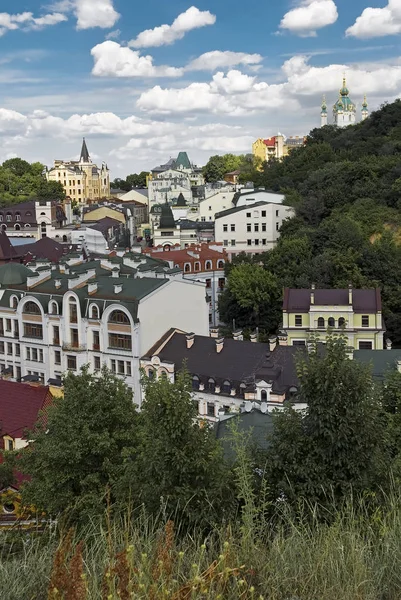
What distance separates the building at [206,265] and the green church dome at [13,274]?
15.6 m

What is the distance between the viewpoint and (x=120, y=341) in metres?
33.2

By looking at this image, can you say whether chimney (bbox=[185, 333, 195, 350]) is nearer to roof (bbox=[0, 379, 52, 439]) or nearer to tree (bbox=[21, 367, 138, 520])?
roof (bbox=[0, 379, 52, 439])

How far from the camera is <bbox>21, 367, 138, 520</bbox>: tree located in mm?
16250

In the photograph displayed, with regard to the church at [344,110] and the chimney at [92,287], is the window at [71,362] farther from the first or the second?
the church at [344,110]

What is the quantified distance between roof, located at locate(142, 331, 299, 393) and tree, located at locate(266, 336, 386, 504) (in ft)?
47.2

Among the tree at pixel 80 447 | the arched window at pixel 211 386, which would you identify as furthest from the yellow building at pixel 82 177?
the tree at pixel 80 447

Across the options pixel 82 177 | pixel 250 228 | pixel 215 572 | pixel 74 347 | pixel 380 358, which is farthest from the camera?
pixel 82 177

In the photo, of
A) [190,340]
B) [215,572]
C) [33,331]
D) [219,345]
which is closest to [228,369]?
[219,345]

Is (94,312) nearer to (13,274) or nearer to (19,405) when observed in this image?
(13,274)

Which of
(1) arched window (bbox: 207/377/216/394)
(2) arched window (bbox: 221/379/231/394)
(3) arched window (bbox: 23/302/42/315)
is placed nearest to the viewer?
(2) arched window (bbox: 221/379/231/394)

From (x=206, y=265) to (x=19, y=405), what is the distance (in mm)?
30675

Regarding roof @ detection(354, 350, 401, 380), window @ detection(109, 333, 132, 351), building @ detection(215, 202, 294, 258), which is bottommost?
roof @ detection(354, 350, 401, 380)

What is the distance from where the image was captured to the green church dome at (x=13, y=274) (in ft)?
126

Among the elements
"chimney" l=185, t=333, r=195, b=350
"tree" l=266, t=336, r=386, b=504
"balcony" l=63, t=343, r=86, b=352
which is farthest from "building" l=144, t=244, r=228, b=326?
"tree" l=266, t=336, r=386, b=504
